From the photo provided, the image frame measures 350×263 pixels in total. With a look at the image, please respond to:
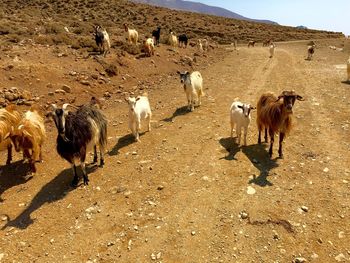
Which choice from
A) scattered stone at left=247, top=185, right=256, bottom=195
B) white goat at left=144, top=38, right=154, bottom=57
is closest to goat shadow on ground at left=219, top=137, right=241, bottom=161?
scattered stone at left=247, top=185, right=256, bottom=195

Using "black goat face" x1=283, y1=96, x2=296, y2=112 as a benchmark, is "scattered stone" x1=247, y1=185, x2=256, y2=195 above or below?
below

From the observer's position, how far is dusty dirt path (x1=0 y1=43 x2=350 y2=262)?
6.66 m

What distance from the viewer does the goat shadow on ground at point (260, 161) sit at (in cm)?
873

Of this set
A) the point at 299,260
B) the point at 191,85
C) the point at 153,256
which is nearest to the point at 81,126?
the point at 153,256

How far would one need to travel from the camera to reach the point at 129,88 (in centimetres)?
1808

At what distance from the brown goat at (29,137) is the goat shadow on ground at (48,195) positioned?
0.91 meters

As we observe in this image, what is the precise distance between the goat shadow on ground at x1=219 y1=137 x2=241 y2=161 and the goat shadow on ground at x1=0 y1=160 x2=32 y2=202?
228 inches

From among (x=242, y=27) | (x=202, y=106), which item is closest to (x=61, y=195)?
(x=202, y=106)

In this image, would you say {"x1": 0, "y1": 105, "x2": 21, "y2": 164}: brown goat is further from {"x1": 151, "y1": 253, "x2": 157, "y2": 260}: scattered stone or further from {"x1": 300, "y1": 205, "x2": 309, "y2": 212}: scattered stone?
{"x1": 300, "y1": 205, "x2": 309, "y2": 212}: scattered stone

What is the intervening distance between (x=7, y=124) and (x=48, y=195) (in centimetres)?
275

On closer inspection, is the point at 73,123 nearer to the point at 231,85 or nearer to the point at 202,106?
the point at 202,106

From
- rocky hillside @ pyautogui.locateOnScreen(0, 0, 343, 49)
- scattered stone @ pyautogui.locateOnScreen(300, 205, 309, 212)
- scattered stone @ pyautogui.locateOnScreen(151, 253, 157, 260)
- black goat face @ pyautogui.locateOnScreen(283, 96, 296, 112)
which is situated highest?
rocky hillside @ pyautogui.locateOnScreen(0, 0, 343, 49)

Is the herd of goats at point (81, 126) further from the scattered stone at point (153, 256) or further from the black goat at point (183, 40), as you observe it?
the black goat at point (183, 40)

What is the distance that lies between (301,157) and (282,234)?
3709 mm
